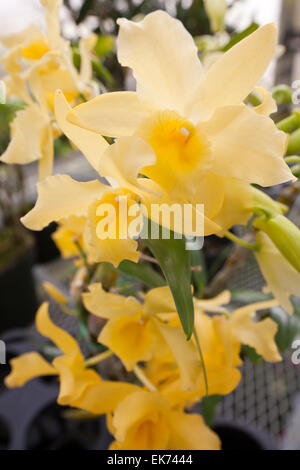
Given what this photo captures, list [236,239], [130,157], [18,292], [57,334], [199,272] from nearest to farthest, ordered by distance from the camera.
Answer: [130,157]
[236,239]
[57,334]
[199,272]
[18,292]

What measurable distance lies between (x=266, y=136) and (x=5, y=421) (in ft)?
2.31

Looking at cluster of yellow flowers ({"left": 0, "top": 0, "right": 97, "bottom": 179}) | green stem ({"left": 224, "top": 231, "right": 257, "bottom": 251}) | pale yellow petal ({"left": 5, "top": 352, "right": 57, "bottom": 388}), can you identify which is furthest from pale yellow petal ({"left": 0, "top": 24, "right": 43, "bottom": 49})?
pale yellow petal ({"left": 5, "top": 352, "right": 57, "bottom": 388})

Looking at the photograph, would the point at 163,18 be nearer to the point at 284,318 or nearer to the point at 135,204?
the point at 135,204

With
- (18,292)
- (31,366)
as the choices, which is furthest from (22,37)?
(18,292)

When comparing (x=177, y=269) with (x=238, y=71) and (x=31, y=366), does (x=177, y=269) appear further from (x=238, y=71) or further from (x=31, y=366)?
(x=31, y=366)

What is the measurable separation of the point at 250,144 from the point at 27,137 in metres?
0.22

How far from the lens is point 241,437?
67 cm

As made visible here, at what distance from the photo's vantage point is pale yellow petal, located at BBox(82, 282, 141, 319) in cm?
39

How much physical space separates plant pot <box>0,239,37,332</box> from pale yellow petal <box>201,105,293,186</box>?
1008 millimetres

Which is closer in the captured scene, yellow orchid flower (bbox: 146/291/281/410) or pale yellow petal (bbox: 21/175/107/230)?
pale yellow petal (bbox: 21/175/107/230)

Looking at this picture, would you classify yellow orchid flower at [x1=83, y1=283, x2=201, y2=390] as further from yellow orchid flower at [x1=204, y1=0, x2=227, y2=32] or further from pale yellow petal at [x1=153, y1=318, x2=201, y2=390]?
yellow orchid flower at [x1=204, y1=0, x2=227, y2=32]

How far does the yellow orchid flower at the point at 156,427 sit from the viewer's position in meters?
0.41

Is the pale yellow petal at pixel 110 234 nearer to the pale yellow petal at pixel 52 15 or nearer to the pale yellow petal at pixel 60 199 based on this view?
the pale yellow petal at pixel 60 199

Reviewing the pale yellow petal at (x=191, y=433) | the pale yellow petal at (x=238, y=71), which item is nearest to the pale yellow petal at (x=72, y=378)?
the pale yellow petal at (x=191, y=433)
